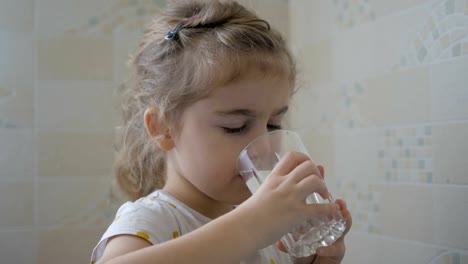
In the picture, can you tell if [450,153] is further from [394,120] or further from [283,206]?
[283,206]

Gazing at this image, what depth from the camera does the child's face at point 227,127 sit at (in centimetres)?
84

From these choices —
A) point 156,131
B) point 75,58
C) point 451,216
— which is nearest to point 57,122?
point 75,58

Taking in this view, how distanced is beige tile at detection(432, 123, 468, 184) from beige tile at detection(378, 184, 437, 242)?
0.16 feet

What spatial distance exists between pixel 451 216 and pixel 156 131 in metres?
0.55

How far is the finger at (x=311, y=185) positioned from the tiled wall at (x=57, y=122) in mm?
733

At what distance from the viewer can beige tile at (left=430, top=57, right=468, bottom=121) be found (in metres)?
0.92

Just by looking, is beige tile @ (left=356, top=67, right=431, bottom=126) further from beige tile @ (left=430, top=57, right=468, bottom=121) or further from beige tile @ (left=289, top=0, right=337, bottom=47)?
beige tile @ (left=289, top=0, right=337, bottom=47)

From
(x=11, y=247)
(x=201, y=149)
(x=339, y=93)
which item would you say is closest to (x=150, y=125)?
(x=201, y=149)

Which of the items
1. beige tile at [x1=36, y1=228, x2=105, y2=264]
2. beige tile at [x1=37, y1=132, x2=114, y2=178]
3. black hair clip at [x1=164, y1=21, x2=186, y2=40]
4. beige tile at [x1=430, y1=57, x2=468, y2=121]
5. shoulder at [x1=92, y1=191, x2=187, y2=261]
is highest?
black hair clip at [x1=164, y1=21, x2=186, y2=40]

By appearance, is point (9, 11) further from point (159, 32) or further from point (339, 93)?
point (339, 93)

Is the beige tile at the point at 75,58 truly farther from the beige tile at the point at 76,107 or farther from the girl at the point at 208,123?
the girl at the point at 208,123

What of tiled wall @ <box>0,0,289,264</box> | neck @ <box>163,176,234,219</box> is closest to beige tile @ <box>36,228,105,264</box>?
tiled wall @ <box>0,0,289,264</box>

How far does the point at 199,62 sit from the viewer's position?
890 mm

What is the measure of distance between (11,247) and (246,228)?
0.90 meters
